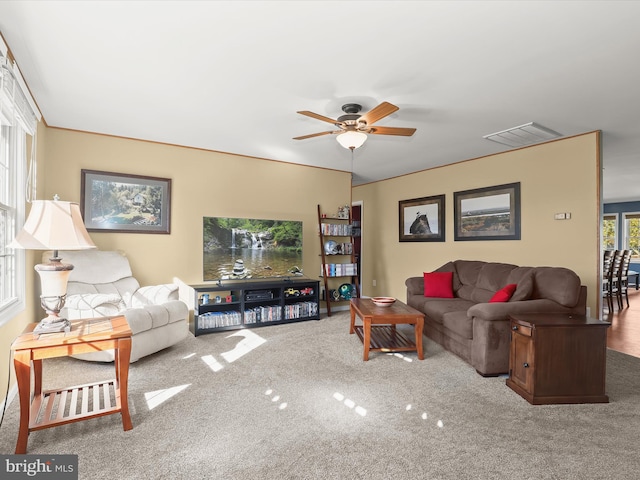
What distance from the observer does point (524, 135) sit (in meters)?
4.03

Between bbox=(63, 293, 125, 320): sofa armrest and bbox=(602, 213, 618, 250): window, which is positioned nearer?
bbox=(63, 293, 125, 320): sofa armrest

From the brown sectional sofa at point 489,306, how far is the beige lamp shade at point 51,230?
122 inches

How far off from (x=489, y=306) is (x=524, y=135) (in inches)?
89.9

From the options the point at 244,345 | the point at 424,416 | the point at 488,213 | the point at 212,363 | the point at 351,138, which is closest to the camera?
the point at 424,416

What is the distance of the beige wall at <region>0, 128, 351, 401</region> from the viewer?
12.9 feet

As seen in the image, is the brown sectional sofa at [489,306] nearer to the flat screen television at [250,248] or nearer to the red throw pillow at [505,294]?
the red throw pillow at [505,294]

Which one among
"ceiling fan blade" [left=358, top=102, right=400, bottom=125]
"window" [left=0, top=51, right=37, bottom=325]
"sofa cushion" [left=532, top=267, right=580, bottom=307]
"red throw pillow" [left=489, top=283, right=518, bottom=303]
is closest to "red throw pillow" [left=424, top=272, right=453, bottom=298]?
"red throw pillow" [left=489, top=283, right=518, bottom=303]

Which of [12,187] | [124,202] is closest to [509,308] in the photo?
[12,187]

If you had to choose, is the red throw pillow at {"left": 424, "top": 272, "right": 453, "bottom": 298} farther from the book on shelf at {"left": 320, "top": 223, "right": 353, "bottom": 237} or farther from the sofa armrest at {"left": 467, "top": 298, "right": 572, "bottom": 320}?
the book on shelf at {"left": 320, "top": 223, "right": 353, "bottom": 237}

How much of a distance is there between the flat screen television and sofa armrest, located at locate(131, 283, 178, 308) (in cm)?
84

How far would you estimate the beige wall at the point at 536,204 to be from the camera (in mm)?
4008

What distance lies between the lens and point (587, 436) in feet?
6.71

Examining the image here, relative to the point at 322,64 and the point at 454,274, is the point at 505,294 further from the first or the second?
the point at 322,64

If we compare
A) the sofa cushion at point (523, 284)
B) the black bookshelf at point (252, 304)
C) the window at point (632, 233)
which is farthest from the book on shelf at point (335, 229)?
the window at point (632, 233)
